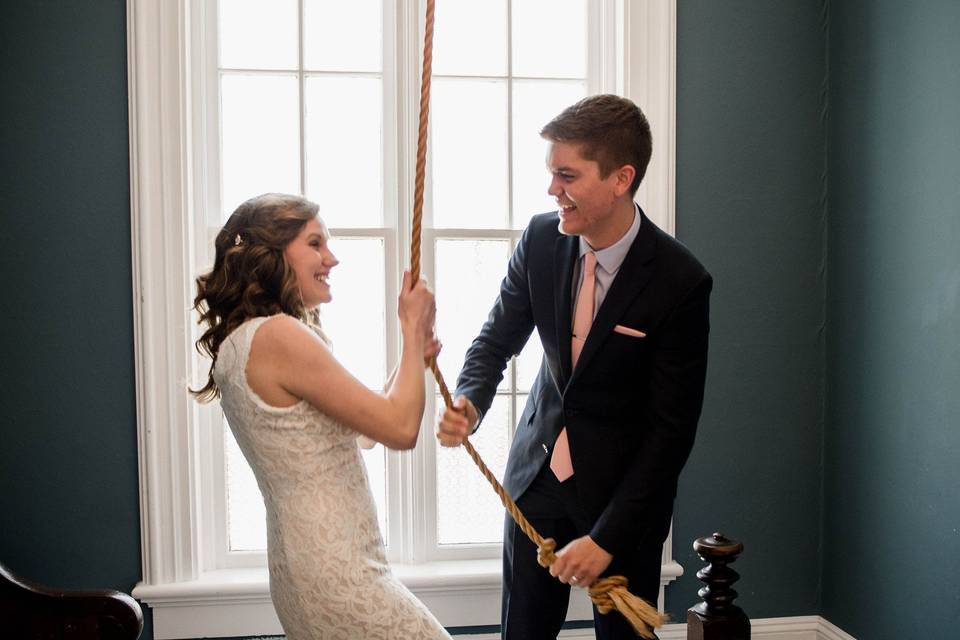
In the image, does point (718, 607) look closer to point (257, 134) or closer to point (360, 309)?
point (360, 309)

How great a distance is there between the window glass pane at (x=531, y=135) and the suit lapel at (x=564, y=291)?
0.99m

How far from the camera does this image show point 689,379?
214cm

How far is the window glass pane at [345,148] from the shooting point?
3197 millimetres

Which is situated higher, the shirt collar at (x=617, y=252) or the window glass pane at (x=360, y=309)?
the shirt collar at (x=617, y=252)

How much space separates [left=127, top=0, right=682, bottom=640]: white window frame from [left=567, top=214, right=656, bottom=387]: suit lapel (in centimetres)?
103

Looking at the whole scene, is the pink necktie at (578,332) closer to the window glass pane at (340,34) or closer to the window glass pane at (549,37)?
the window glass pane at (549,37)

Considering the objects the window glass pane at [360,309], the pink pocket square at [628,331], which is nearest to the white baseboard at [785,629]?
the window glass pane at [360,309]

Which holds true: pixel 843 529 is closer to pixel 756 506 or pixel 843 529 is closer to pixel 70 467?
pixel 756 506

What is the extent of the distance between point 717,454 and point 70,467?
2.14 m

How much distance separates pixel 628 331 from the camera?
7.04 feet

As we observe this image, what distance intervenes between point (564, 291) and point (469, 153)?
45.5 inches

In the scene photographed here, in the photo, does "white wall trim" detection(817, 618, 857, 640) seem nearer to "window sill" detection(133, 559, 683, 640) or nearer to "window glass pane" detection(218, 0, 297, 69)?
"window sill" detection(133, 559, 683, 640)

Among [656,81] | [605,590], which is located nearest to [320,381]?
[605,590]

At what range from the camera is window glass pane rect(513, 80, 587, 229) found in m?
3.28
